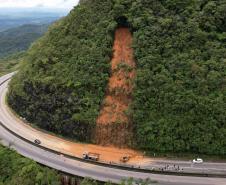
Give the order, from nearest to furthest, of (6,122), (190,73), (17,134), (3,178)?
(3,178)
(190,73)
(17,134)
(6,122)

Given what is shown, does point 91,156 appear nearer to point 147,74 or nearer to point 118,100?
point 118,100

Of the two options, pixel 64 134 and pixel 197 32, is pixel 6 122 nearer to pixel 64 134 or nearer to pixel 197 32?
pixel 64 134

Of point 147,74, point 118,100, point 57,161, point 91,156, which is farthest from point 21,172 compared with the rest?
point 147,74

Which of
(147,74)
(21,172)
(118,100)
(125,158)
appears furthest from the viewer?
(118,100)

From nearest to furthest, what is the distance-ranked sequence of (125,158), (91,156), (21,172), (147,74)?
(21,172)
(125,158)
(91,156)
(147,74)

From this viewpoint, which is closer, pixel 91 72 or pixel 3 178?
pixel 3 178

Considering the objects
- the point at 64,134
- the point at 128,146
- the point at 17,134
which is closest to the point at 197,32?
the point at 128,146

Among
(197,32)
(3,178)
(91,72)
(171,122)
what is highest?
(197,32)

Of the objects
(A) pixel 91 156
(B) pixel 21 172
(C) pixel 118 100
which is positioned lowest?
(B) pixel 21 172
